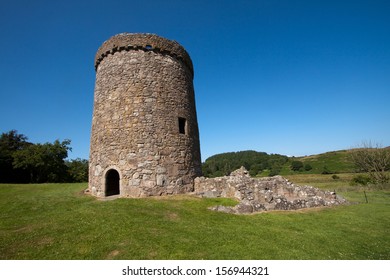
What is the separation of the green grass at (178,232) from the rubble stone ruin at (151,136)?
158cm

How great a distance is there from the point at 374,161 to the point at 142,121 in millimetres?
34000

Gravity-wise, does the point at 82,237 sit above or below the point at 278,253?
above

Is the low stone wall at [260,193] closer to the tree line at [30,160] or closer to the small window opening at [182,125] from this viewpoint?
the small window opening at [182,125]

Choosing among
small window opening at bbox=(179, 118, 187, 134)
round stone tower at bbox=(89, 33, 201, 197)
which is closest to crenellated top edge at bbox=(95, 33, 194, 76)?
round stone tower at bbox=(89, 33, 201, 197)

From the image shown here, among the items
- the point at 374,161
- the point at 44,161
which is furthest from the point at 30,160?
the point at 374,161

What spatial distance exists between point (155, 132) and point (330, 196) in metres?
12.0

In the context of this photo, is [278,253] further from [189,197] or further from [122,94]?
[122,94]

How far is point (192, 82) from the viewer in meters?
17.2

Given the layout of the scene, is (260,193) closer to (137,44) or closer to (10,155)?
(137,44)

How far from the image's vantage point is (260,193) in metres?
12.8

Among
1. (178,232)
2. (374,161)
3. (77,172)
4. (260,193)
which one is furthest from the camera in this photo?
(77,172)

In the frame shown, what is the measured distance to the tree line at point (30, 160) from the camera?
33.4 meters

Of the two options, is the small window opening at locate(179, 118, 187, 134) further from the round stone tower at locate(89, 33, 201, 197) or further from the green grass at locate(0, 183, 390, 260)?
the green grass at locate(0, 183, 390, 260)
